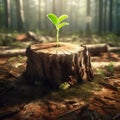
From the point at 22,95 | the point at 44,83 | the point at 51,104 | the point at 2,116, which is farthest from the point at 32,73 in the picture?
the point at 2,116

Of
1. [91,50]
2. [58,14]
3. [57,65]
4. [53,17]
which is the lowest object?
[57,65]

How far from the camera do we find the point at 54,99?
4.66 m

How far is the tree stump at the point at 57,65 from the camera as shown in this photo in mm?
5184

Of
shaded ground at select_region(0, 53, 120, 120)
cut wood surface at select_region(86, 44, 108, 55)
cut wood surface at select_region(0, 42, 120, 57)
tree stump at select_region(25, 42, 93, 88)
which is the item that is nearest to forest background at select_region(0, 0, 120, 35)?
cut wood surface at select_region(0, 42, 120, 57)

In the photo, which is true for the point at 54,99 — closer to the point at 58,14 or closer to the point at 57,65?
the point at 57,65

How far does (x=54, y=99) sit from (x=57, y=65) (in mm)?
850

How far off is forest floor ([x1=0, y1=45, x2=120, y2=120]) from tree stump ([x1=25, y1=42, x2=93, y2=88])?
24 cm

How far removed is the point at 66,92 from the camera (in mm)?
4984

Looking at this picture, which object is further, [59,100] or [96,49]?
[96,49]

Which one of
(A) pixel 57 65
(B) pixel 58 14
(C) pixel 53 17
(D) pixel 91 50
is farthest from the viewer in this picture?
(B) pixel 58 14

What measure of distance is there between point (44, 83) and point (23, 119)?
5.14ft

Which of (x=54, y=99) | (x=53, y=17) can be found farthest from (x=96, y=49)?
(x=54, y=99)

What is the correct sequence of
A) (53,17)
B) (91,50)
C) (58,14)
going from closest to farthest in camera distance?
(53,17), (91,50), (58,14)

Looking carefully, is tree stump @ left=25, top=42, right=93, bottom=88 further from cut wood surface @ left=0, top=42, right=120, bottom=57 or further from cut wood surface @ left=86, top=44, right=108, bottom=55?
cut wood surface @ left=86, top=44, right=108, bottom=55
